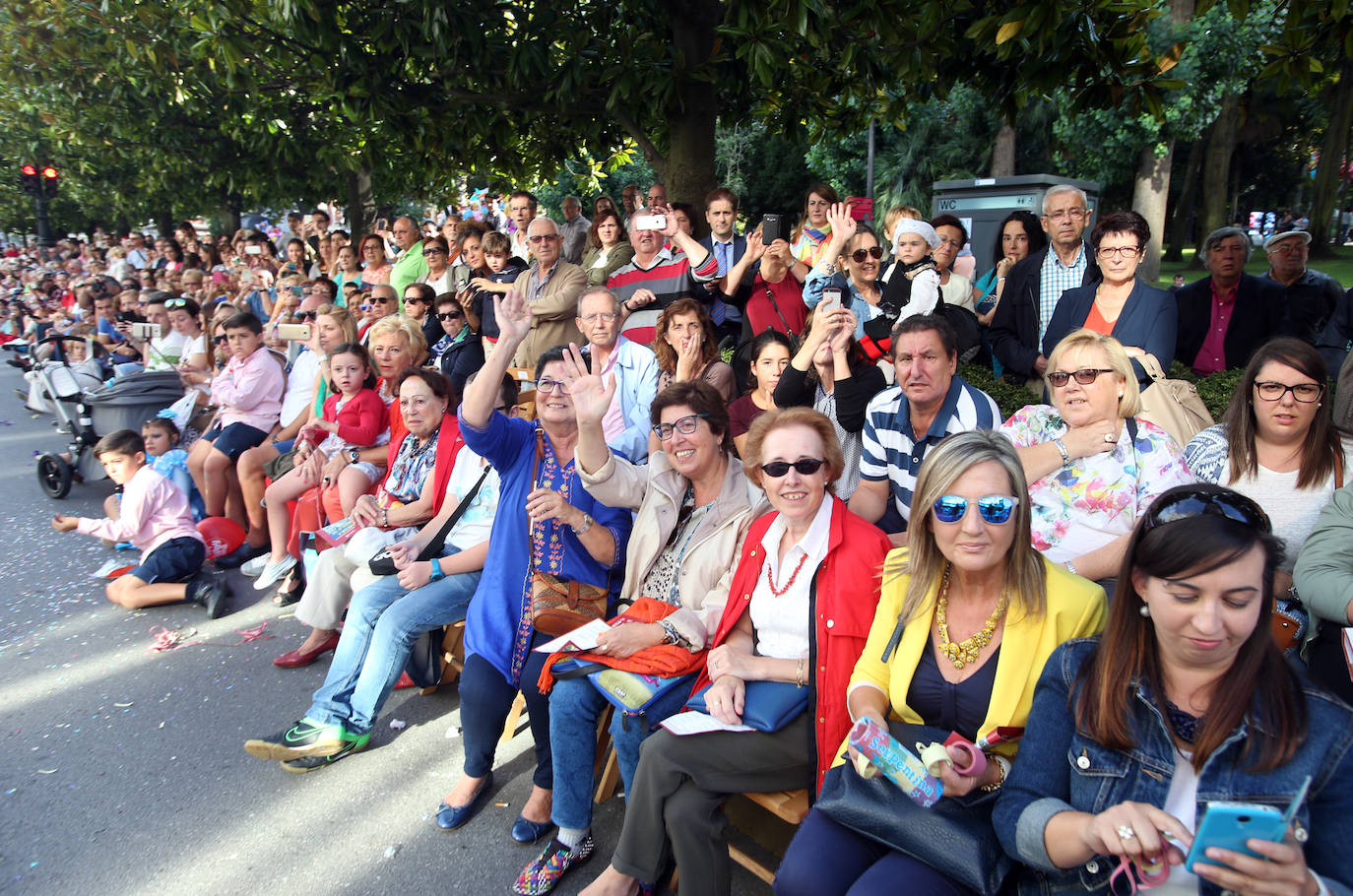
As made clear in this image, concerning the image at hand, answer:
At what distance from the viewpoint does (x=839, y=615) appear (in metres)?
2.68

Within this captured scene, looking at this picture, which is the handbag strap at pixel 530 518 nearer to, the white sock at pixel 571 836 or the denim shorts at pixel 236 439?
the white sock at pixel 571 836

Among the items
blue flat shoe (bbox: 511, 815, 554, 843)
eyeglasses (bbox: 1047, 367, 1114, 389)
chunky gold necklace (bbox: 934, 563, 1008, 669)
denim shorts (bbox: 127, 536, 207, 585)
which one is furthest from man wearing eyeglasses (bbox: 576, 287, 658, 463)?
denim shorts (bbox: 127, 536, 207, 585)

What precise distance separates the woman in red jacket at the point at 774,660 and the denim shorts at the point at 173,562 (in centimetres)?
430

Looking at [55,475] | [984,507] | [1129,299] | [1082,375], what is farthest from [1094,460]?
[55,475]

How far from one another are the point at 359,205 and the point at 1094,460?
46.5 feet

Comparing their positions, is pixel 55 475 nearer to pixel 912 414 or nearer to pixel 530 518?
pixel 530 518

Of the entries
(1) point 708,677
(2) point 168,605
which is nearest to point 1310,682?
(1) point 708,677

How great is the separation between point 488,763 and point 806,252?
4025 mm

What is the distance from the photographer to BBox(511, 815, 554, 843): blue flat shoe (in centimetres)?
322

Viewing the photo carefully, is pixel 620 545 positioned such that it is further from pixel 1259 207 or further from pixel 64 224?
pixel 64 224

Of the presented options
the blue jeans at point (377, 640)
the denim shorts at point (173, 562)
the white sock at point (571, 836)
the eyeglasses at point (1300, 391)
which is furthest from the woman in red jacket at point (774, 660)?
the denim shorts at point (173, 562)

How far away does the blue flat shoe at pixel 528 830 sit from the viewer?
3219 mm

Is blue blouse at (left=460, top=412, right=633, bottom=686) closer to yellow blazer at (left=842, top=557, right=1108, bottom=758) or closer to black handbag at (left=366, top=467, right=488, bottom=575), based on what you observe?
black handbag at (left=366, top=467, right=488, bottom=575)

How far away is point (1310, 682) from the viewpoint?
1.77 metres
